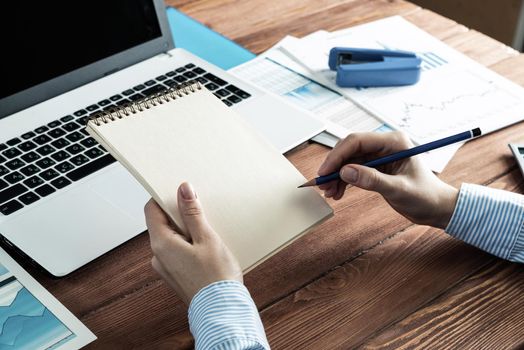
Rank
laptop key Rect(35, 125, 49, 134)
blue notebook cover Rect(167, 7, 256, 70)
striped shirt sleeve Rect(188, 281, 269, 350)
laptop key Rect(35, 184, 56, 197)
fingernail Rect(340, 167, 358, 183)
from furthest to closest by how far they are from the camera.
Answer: blue notebook cover Rect(167, 7, 256, 70)
laptop key Rect(35, 125, 49, 134)
laptop key Rect(35, 184, 56, 197)
fingernail Rect(340, 167, 358, 183)
striped shirt sleeve Rect(188, 281, 269, 350)

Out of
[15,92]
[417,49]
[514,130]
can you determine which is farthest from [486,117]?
[15,92]

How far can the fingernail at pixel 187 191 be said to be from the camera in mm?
592

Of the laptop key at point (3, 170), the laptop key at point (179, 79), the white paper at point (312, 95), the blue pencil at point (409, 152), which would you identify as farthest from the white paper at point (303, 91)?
the laptop key at point (3, 170)

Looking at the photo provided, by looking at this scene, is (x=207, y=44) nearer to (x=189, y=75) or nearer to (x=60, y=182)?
(x=189, y=75)

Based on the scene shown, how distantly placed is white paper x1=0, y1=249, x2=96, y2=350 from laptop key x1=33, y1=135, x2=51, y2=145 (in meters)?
0.23

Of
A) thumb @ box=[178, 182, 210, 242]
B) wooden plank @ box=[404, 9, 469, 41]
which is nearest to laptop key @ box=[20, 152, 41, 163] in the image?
thumb @ box=[178, 182, 210, 242]

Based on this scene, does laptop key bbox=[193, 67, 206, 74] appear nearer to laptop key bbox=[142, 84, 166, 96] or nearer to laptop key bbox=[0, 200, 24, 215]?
laptop key bbox=[142, 84, 166, 96]

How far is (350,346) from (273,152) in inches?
9.1

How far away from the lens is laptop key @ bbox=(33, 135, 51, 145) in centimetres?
85

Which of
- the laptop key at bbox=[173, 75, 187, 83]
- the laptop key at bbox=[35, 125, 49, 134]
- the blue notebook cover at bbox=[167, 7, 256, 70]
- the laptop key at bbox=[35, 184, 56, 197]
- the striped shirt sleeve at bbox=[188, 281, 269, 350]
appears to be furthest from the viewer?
the blue notebook cover at bbox=[167, 7, 256, 70]

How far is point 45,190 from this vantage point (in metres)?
0.77

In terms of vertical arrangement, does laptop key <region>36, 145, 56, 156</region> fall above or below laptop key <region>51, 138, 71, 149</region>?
above

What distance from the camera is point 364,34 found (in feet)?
3.69

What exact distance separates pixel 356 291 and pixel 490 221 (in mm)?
187
